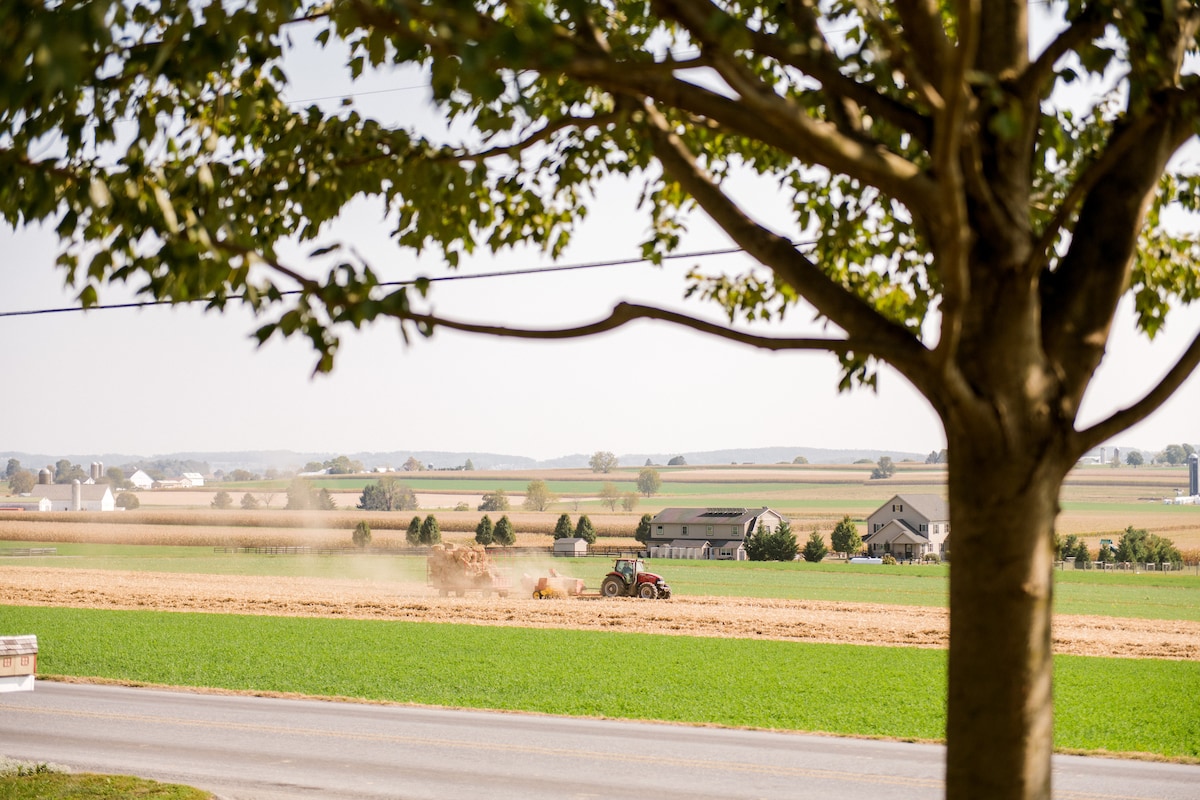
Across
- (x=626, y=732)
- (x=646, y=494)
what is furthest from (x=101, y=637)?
(x=646, y=494)

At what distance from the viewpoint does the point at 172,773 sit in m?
12.9

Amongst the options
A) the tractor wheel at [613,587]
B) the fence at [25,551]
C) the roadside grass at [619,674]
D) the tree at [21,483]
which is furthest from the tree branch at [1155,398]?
the tree at [21,483]

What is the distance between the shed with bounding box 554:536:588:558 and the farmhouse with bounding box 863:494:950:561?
855 inches

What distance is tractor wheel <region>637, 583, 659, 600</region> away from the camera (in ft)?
153

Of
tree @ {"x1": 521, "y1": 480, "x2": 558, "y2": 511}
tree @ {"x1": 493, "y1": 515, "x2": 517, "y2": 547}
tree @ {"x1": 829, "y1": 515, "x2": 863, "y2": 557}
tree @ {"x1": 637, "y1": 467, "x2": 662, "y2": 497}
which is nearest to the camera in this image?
tree @ {"x1": 829, "y1": 515, "x2": 863, "y2": 557}

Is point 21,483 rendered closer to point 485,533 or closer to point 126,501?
point 126,501

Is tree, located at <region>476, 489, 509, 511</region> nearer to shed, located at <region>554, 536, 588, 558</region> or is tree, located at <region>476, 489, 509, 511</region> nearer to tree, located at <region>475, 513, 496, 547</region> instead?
tree, located at <region>475, 513, 496, 547</region>

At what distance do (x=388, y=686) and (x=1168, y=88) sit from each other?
20112 mm

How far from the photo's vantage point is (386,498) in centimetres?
Result: 13238

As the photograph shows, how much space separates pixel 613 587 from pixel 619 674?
917 inches

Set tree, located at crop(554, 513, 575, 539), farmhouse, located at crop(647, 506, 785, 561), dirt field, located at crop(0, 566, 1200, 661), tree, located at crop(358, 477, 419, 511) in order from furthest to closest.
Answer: tree, located at crop(358, 477, 419, 511) < farmhouse, located at crop(647, 506, 785, 561) < tree, located at crop(554, 513, 575, 539) < dirt field, located at crop(0, 566, 1200, 661)

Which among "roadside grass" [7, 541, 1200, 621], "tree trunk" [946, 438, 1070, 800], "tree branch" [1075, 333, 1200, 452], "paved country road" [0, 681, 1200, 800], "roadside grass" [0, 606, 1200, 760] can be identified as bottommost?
"roadside grass" [7, 541, 1200, 621]

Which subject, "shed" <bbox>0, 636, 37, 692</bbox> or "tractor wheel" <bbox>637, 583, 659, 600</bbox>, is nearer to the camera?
"shed" <bbox>0, 636, 37, 692</bbox>

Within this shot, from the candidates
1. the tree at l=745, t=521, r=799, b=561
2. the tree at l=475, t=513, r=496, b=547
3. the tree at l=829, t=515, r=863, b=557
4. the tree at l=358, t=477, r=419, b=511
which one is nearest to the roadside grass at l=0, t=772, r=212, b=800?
the tree at l=475, t=513, r=496, b=547
